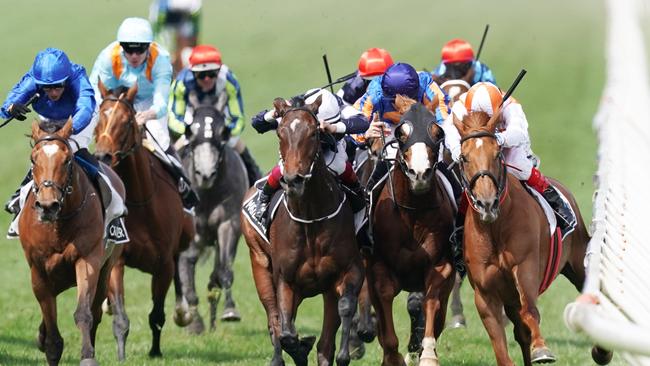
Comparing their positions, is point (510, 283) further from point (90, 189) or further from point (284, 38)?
point (284, 38)

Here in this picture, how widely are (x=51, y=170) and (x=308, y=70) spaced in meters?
27.8

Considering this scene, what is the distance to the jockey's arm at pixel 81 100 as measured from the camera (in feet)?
34.1

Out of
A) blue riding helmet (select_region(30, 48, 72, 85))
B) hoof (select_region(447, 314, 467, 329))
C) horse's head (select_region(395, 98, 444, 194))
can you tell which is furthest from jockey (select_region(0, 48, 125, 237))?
hoof (select_region(447, 314, 467, 329))

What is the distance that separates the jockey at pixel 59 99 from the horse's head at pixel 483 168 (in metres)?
2.91

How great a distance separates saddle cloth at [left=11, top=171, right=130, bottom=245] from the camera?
11.0 m

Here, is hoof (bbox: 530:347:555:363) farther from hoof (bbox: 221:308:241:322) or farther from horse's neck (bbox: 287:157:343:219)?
hoof (bbox: 221:308:241:322)

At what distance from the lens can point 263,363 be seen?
11.2 meters

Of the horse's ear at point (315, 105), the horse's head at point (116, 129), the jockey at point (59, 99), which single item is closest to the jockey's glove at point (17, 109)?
the jockey at point (59, 99)

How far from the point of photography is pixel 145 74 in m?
13.4

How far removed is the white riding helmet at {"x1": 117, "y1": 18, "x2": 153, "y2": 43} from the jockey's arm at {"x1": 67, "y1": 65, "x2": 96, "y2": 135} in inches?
94.7

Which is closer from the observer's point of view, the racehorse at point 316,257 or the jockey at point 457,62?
the racehorse at point 316,257

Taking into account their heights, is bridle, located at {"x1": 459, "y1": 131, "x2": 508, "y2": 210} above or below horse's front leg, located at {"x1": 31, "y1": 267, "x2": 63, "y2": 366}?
above

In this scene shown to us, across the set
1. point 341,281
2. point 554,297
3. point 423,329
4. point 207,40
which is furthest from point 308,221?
point 207,40

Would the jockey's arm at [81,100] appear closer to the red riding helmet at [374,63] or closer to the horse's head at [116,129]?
the horse's head at [116,129]
